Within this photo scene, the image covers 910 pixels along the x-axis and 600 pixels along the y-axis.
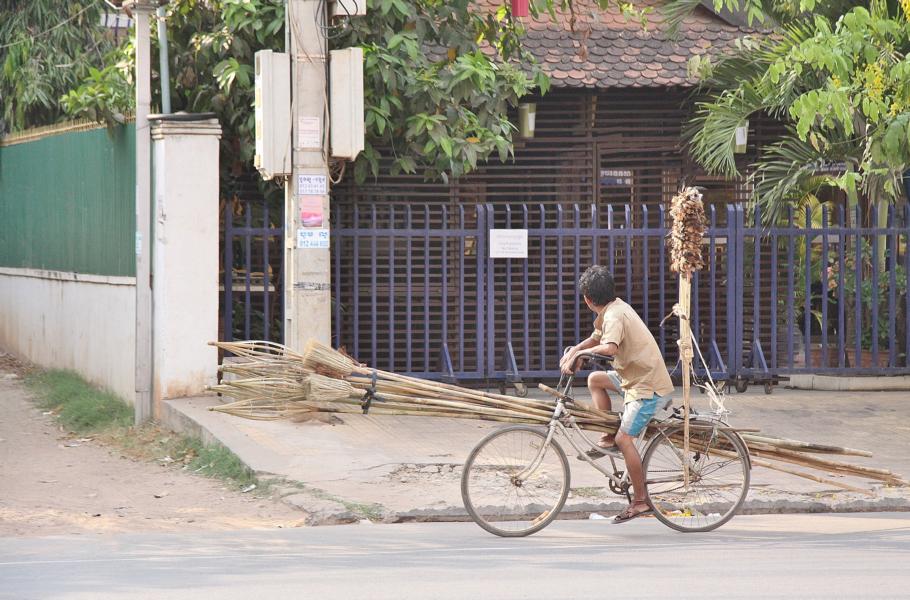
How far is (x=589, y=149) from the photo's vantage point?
15.3 meters

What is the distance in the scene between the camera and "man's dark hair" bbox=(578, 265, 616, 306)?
7.87 metres

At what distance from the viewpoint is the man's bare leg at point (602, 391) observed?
8047 mm

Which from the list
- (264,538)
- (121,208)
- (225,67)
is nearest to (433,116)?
(225,67)

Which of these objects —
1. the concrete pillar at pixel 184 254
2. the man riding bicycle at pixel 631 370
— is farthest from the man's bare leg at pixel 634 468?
the concrete pillar at pixel 184 254

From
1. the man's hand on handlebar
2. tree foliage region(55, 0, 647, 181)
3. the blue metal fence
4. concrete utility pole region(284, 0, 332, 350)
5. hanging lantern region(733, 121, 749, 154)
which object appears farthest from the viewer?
hanging lantern region(733, 121, 749, 154)

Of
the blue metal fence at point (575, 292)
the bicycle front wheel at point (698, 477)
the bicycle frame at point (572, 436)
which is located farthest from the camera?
the blue metal fence at point (575, 292)

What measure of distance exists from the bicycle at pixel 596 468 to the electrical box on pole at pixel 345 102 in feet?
12.4

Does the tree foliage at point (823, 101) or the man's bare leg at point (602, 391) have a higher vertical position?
the tree foliage at point (823, 101)

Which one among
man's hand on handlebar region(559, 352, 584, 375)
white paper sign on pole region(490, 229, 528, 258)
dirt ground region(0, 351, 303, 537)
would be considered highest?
white paper sign on pole region(490, 229, 528, 258)

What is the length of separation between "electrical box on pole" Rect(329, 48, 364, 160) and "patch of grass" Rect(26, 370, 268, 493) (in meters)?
2.64

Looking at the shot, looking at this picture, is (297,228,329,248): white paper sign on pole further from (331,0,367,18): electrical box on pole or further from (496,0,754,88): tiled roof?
(496,0,754,88): tiled roof

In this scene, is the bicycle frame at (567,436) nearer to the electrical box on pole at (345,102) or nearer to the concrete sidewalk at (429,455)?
the concrete sidewalk at (429,455)

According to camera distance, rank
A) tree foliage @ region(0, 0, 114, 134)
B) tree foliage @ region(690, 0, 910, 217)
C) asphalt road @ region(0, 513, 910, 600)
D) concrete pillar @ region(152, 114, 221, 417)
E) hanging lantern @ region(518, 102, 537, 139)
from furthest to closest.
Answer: tree foliage @ region(0, 0, 114, 134)
hanging lantern @ region(518, 102, 537, 139)
concrete pillar @ region(152, 114, 221, 417)
tree foliage @ region(690, 0, 910, 217)
asphalt road @ region(0, 513, 910, 600)

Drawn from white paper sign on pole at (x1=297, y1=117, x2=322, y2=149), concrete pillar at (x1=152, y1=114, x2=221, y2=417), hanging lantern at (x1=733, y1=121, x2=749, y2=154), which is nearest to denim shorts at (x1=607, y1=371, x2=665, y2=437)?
white paper sign on pole at (x1=297, y1=117, x2=322, y2=149)
